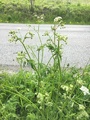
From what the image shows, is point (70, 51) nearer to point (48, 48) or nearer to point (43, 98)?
point (48, 48)

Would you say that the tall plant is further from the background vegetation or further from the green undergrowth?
the background vegetation

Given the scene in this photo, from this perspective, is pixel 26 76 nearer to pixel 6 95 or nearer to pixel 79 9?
pixel 6 95

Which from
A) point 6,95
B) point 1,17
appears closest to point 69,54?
point 6,95

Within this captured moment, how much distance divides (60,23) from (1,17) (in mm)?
11406

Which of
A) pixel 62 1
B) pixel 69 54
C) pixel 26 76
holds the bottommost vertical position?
pixel 62 1

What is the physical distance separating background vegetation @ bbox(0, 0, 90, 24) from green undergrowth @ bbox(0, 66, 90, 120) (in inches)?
416

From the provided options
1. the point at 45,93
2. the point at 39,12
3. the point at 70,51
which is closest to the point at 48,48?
the point at 45,93

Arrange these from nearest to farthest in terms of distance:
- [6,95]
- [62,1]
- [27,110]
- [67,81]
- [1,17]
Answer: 1. [27,110]
2. [6,95]
3. [67,81]
4. [1,17]
5. [62,1]

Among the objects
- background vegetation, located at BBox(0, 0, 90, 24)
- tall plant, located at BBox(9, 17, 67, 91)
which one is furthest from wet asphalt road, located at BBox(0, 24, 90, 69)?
background vegetation, located at BBox(0, 0, 90, 24)

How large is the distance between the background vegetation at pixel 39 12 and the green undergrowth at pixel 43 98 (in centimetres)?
1056

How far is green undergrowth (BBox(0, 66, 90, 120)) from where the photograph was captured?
265cm

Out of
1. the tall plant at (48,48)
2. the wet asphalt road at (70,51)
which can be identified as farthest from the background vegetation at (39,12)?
→ the tall plant at (48,48)

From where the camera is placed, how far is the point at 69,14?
47.9ft

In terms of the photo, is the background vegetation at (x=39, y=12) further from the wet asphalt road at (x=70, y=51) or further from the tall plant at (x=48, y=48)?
the tall plant at (x=48, y=48)
